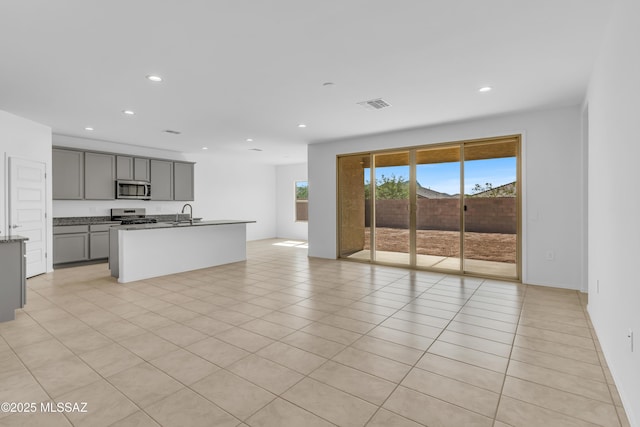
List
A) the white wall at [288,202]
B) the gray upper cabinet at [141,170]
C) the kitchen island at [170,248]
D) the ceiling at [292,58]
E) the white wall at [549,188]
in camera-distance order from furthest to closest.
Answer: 1. the white wall at [288,202]
2. the gray upper cabinet at [141,170]
3. the kitchen island at [170,248]
4. the white wall at [549,188]
5. the ceiling at [292,58]

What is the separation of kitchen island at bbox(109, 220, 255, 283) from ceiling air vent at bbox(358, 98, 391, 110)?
358 cm

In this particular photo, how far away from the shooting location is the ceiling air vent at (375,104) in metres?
4.34

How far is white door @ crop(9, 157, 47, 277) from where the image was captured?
→ 16.1 feet

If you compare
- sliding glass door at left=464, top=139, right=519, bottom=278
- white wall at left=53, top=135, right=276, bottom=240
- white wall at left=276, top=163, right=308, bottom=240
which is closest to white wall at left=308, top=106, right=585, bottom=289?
sliding glass door at left=464, top=139, right=519, bottom=278

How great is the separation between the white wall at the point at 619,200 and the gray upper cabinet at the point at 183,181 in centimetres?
811

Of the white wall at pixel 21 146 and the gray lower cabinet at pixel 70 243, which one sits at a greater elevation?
the white wall at pixel 21 146

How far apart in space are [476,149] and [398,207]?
192 centimetres

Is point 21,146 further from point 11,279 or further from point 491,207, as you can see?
point 491,207

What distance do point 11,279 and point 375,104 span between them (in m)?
4.73

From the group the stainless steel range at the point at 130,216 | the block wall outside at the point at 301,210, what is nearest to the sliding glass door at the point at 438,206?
the block wall outside at the point at 301,210

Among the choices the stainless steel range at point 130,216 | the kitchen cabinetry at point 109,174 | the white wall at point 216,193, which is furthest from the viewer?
the stainless steel range at point 130,216

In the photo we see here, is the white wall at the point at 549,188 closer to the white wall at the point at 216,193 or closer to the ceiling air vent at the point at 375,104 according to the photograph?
the ceiling air vent at the point at 375,104

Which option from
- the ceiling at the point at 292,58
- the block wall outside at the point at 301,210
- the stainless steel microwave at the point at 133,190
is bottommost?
the block wall outside at the point at 301,210

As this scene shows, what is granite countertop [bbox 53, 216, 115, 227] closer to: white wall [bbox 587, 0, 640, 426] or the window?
the window
